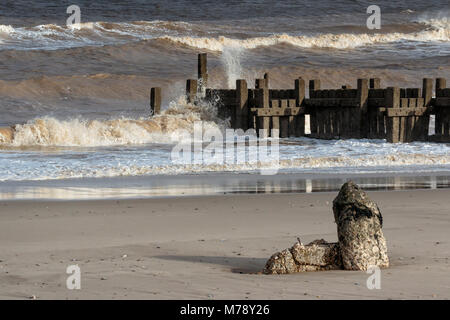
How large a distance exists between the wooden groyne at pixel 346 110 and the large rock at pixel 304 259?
10991 millimetres

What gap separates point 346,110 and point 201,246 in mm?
11166

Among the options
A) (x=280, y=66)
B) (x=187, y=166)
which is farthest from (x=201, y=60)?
(x=280, y=66)

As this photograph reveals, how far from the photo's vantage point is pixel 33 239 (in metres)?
8.93

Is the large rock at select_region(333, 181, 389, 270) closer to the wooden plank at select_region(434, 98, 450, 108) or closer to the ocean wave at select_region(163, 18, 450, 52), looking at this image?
the wooden plank at select_region(434, 98, 450, 108)

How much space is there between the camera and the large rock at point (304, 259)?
7.27m

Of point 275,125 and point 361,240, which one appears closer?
point 361,240

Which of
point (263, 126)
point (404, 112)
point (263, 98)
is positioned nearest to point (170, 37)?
point (263, 98)

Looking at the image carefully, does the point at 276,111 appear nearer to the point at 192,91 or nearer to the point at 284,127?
the point at 284,127

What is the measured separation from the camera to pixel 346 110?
19250 millimetres

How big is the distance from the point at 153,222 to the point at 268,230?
1.33m

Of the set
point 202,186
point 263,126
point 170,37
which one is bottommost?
point 202,186

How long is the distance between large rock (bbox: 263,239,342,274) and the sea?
503 cm

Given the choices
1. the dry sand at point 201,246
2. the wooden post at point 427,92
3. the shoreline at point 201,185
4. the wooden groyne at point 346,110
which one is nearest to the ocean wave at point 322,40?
the wooden groyne at point 346,110
